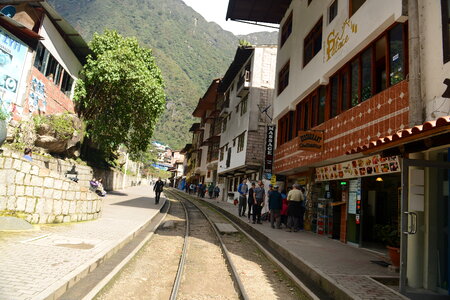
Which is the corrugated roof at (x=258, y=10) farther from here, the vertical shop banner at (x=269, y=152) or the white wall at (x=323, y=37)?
the vertical shop banner at (x=269, y=152)

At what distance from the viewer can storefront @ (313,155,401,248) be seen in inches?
406

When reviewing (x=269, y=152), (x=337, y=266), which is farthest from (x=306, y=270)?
(x=269, y=152)

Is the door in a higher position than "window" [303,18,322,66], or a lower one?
lower

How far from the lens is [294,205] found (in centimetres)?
1312

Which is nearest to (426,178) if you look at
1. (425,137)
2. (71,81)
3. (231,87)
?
(425,137)

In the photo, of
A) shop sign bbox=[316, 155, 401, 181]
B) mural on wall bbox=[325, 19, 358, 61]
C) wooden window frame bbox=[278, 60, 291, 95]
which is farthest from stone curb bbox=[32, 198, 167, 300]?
wooden window frame bbox=[278, 60, 291, 95]

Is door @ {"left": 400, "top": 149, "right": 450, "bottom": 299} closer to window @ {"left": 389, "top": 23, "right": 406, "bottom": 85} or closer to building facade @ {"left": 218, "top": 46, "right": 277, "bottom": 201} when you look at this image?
window @ {"left": 389, "top": 23, "right": 406, "bottom": 85}

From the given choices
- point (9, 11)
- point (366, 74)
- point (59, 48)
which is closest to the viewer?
point (366, 74)

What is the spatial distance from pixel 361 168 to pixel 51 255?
8.89 m

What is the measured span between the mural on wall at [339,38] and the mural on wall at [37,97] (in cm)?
1549

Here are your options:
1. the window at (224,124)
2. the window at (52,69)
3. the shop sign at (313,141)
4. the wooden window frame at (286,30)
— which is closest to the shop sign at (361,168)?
the shop sign at (313,141)

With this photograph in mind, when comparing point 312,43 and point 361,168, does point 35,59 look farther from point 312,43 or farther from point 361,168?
point 361,168

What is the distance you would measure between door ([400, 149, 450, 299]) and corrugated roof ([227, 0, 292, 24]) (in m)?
15.8

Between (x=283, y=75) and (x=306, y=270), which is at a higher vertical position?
(x=283, y=75)
